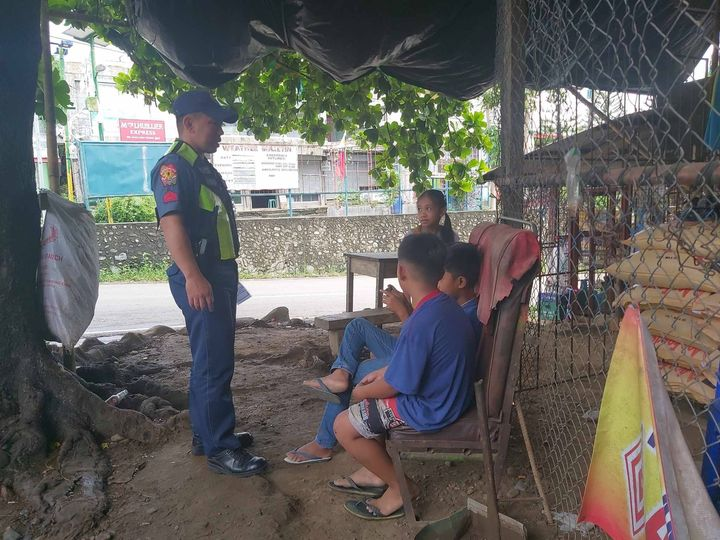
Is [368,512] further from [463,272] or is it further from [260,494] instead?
[463,272]

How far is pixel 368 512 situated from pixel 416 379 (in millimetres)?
702

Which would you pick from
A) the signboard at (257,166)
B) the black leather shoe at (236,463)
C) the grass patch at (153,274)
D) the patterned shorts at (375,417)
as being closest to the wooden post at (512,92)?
the patterned shorts at (375,417)

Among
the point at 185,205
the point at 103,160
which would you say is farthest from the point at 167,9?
the point at 103,160

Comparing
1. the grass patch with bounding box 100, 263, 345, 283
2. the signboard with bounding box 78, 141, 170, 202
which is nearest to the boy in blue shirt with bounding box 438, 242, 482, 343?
the grass patch with bounding box 100, 263, 345, 283

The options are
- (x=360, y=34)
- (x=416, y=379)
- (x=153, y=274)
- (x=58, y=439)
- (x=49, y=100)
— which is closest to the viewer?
(x=416, y=379)

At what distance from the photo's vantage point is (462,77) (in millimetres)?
4539

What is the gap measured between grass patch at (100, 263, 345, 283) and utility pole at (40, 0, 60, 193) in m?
8.87

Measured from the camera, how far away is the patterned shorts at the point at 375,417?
2.22 m

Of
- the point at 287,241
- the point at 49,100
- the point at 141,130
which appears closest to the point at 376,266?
the point at 49,100

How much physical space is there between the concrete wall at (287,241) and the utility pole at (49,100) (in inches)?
373

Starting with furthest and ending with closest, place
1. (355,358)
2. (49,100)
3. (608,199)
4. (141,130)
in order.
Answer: (141,130) → (49,100) → (608,199) → (355,358)

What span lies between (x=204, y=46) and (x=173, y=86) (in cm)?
185

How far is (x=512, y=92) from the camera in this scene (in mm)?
2719

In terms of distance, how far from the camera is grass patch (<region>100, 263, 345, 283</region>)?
12210mm
